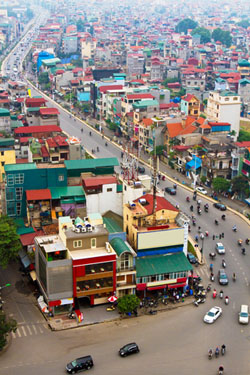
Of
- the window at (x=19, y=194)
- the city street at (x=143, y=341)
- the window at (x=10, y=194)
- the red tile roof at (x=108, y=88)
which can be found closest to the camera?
the city street at (x=143, y=341)

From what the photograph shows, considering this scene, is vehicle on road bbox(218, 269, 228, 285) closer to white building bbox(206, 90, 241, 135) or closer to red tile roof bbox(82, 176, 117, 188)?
red tile roof bbox(82, 176, 117, 188)

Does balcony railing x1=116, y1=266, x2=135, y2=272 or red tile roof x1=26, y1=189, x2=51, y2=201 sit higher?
red tile roof x1=26, y1=189, x2=51, y2=201

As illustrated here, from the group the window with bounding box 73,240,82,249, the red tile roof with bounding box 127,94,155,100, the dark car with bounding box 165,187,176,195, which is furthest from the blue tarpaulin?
the window with bounding box 73,240,82,249

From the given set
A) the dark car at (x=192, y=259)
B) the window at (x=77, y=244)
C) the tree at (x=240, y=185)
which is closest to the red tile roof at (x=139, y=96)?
the tree at (x=240, y=185)

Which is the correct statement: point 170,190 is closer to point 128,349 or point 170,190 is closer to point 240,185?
point 240,185

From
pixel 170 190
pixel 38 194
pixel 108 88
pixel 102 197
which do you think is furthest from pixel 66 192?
pixel 108 88

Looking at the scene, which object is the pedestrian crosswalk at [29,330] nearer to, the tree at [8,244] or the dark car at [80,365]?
the dark car at [80,365]

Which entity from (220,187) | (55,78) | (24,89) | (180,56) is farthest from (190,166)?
(180,56)
